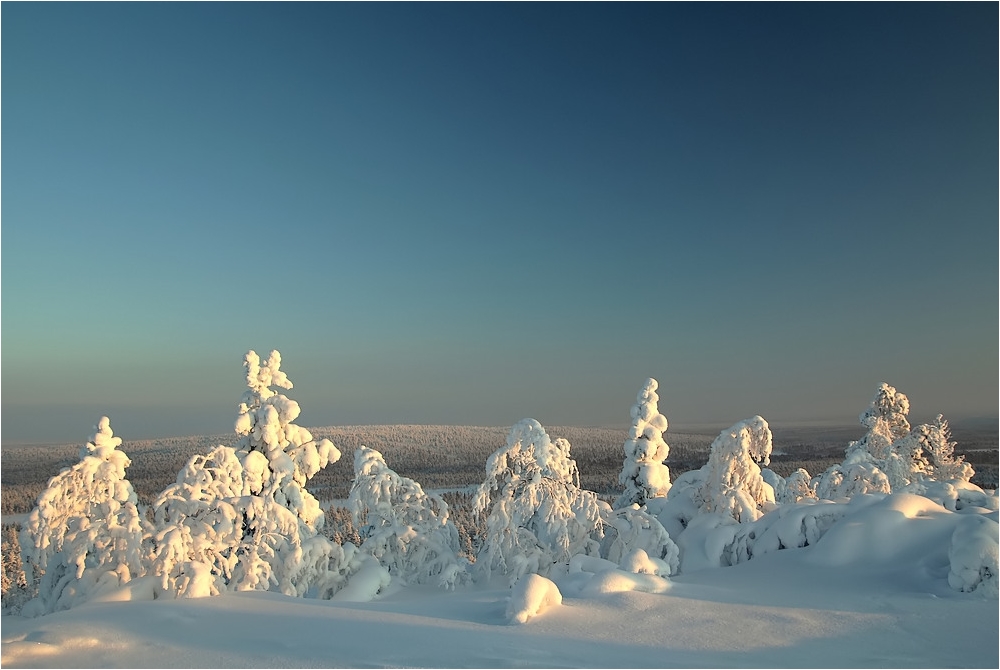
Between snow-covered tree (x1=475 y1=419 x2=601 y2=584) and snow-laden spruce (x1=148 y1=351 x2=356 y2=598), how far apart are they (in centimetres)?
442

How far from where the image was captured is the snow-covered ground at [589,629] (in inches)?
292

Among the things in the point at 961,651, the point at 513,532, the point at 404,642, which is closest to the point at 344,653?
the point at 404,642

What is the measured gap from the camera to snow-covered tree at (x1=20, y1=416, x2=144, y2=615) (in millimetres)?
13883

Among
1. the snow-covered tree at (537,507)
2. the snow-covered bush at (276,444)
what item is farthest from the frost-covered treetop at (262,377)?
the snow-covered tree at (537,507)

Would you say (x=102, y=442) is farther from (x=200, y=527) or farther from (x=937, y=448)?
(x=937, y=448)

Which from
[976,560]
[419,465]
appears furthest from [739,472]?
[419,465]

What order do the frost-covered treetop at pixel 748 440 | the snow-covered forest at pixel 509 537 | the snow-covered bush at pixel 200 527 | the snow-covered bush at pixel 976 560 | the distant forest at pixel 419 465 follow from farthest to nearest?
the distant forest at pixel 419 465
the frost-covered treetop at pixel 748 440
the snow-covered bush at pixel 200 527
the snow-covered forest at pixel 509 537
the snow-covered bush at pixel 976 560

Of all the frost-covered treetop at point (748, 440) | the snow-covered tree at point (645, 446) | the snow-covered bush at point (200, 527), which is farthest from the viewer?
the snow-covered tree at point (645, 446)

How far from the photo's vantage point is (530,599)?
875cm

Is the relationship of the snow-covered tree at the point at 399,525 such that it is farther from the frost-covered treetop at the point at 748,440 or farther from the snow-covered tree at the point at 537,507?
the frost-covered treetop at the point at 748,440

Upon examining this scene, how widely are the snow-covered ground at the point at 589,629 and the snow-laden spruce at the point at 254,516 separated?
258 cm

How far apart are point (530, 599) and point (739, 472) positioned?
535 inches

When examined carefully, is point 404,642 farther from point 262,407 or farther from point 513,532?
point 262,407

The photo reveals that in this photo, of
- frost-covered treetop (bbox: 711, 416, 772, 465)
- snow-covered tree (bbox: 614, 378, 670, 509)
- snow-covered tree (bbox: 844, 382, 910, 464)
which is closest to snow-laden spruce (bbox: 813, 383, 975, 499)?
snow-covered tree (bbox: 844, 382, 910, 464)
